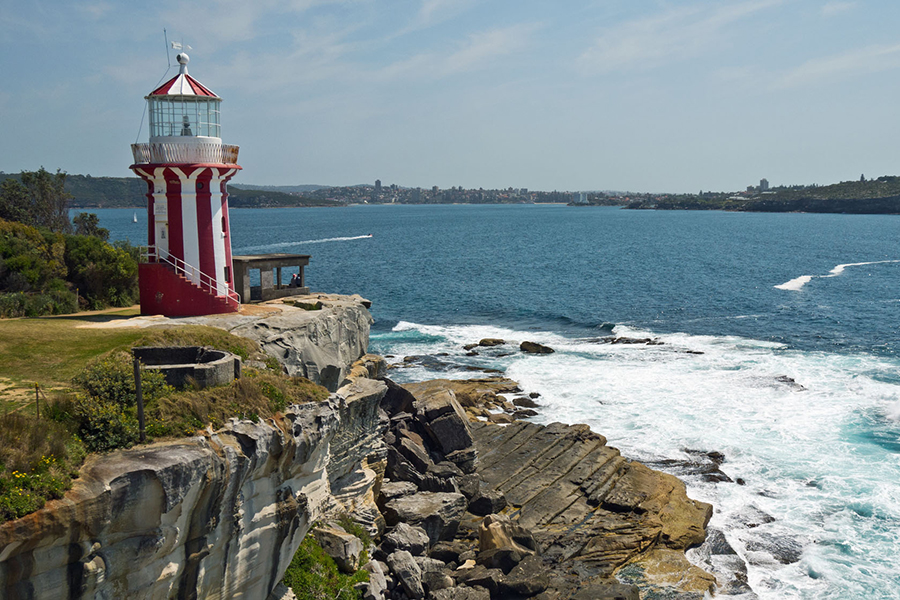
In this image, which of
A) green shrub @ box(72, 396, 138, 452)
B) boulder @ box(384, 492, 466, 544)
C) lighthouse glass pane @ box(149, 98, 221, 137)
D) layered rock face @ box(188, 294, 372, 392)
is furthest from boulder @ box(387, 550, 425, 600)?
lighthouse glass pane @ box(149, 98, 221, 137)

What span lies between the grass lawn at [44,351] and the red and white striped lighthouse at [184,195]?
3424 mm

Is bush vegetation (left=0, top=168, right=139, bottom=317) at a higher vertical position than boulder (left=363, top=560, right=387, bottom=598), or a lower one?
higher

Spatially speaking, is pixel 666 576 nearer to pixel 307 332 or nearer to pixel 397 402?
pixel 397 402

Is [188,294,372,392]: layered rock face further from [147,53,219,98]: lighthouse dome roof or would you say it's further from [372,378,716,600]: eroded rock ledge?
[147,53,219,98]: lighthouse dome roof

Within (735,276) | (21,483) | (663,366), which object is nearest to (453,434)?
(21,483)

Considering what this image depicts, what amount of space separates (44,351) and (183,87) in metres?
10.7

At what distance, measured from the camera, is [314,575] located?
1614 cm

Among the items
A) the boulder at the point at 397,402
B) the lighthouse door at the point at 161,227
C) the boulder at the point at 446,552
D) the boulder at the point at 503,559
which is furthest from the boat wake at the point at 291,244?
the boulder at the point at 503,559

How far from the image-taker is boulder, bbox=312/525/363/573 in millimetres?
17125

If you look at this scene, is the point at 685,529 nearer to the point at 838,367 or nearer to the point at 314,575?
the point at 314,575

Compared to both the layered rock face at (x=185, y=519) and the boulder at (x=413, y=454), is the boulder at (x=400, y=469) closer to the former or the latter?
the boulder at (x=413, y=454)

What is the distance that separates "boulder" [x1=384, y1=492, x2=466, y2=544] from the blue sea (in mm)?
7677

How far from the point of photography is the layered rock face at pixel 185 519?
984cm

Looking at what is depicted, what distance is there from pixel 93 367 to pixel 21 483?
4.67 metres
